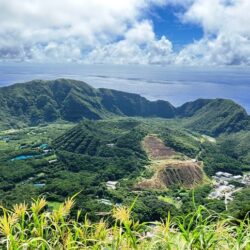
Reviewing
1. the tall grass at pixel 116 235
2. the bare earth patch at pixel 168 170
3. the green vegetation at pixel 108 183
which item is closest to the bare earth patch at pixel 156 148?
the bare earth patch at pixel 168 170

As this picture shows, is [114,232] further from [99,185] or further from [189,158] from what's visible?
[189,158]

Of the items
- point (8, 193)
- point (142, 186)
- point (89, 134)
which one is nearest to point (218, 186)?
point (142, 186)

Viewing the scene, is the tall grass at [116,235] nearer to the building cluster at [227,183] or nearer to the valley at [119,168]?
the valley at [119,168]

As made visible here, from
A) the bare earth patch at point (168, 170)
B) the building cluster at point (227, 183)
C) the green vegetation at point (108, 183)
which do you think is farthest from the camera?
the bare earth patch at point (168, 170)

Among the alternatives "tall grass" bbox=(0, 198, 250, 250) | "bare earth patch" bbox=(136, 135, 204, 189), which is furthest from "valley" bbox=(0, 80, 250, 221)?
"tall grass" bbox=(0, 198, 250, 250)

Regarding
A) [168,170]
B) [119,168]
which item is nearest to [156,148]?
[119,168]

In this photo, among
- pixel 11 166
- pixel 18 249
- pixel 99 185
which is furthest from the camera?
pixel 11 166

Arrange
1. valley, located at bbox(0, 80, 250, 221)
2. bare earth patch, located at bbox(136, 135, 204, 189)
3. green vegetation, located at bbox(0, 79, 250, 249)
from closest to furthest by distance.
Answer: green vegetation, located at bbox(0, 79, 250, 249), valley, located at bbox(0, 80, 250, 221), bare earth patch, located at bbox(136, 135, 204, 189)

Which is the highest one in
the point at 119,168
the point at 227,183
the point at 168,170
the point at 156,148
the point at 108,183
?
the point at 168,170

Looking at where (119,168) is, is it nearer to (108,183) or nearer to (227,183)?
(108,183)

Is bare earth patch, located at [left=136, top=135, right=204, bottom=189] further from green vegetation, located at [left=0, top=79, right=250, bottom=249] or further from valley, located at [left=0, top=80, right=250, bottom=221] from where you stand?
green vegetation, located at [left=0, top=79, right=250, bottom=249]

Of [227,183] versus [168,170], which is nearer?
[227,183]
